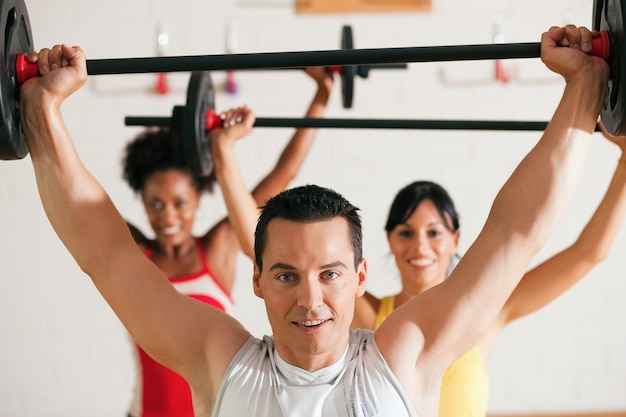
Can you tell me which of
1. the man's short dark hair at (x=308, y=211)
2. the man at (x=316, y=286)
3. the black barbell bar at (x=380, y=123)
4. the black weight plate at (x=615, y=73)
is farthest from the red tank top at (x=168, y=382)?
the black weight plate at (x=615, y=73)

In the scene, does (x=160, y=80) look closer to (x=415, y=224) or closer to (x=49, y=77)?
(x=415, y=224)

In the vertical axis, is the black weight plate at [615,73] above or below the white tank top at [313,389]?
above

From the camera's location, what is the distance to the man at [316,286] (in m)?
1.47

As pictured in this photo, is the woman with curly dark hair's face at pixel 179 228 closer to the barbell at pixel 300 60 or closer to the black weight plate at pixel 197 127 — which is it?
the black weight plate at pixel 197 127

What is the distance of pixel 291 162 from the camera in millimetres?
2695

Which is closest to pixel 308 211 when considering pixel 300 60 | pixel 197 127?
pixel 300 60

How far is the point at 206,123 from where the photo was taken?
2.38 m

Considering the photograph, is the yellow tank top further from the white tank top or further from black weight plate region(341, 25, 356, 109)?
black weight plate region(341, 25, 356, 109)

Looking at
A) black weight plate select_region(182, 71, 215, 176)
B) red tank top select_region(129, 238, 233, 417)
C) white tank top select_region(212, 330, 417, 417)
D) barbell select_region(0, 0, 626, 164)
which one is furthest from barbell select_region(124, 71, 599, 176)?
white tank top select_region(212, 330, 417, 417)

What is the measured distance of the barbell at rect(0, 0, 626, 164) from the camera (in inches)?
60.9

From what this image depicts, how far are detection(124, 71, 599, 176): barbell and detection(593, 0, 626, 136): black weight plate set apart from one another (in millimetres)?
530

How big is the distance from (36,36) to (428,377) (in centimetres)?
279

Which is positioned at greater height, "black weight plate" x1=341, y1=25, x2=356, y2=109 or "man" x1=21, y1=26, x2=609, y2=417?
"black weight plate" x1=341, y1=25, x2=356, y2=109

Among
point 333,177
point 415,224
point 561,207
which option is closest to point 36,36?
point 333,177
